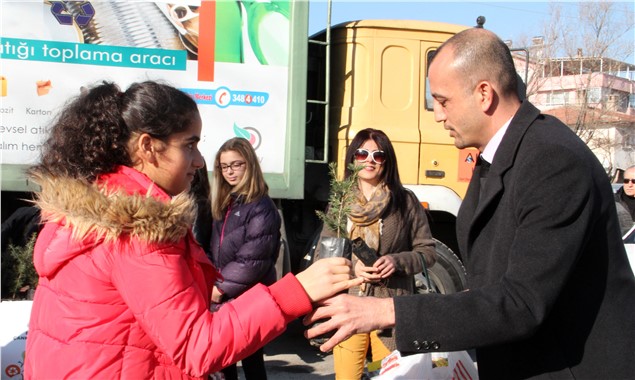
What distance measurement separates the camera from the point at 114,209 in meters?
1.78

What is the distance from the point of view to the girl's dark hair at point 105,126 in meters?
1.88

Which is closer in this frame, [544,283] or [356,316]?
[544,283]

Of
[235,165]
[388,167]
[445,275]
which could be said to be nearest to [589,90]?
[445,275]

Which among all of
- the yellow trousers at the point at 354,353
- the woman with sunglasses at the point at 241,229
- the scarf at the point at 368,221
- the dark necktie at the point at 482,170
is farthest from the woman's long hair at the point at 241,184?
the dark necktie at the point at 482,170

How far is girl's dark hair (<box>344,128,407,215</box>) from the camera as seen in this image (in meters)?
4.34

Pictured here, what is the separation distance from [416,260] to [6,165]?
3.35 metres

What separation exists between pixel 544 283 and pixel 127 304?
1.05 m

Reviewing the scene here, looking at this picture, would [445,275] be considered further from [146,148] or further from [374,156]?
[146,148]

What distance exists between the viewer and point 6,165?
5395mm

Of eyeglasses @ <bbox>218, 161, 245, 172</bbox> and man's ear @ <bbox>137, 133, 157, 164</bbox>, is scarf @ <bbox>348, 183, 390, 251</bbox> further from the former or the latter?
man's ear @ <bbox>137, 133, 157, 164</bbox>

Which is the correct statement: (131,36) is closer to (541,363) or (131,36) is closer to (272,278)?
(272,278)

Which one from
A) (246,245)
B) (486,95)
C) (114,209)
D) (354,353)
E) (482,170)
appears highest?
(486,95)

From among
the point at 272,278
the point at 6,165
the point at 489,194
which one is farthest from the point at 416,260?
the point at 6,165

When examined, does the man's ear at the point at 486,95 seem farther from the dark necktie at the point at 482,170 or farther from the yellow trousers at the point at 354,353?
the yellow trousers at the point at 354,353
